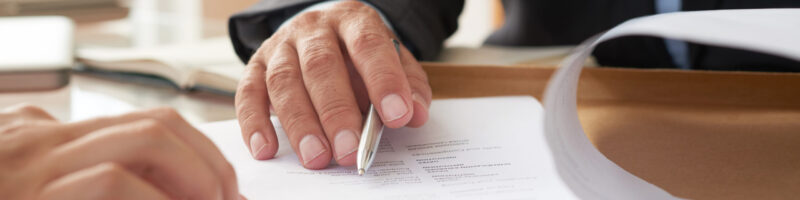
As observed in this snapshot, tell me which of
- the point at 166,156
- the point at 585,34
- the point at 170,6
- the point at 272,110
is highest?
the point at 166,156

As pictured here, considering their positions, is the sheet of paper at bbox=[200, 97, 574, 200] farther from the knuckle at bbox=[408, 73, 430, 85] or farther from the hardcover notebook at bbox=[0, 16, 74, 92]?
the hardcover notebook at bbox=[0, 16, 74, 92]

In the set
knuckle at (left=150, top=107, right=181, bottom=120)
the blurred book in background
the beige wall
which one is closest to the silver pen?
knuckle at (left=150, top=107, right=181, bottom=120)

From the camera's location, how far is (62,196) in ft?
0.80

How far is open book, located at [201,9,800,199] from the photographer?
272 mm

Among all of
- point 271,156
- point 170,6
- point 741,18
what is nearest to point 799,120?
point 741,18

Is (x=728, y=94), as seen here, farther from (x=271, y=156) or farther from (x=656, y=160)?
(x=271, y=156)

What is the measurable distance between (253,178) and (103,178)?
0.40ft

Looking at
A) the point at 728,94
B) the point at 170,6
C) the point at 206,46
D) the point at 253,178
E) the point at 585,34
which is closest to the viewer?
the point at 253,178

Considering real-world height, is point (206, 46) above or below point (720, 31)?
below

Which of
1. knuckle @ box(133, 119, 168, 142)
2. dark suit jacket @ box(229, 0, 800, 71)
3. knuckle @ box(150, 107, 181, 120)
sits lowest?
dark suit jacket @ box(229, 0, 800, 71)

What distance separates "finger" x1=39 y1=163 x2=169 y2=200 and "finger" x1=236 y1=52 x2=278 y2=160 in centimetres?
15

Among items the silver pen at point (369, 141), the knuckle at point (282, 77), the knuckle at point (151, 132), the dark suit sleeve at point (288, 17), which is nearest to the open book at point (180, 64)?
the dark suit sleeve at point (288, 17)

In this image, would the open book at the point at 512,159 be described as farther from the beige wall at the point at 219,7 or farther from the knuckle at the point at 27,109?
the beige wall at the point at 219,7

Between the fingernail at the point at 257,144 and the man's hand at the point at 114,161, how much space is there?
10cm
